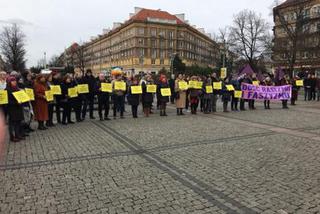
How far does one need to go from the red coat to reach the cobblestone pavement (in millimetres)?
1033

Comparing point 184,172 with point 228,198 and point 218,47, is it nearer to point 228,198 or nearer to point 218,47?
point 228,198

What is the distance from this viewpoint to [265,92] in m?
18.5

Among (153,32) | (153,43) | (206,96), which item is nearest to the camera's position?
(206,96)

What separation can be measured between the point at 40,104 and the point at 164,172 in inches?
289

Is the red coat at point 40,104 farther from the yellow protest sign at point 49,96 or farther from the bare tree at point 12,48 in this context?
the bare tree at point 12,48

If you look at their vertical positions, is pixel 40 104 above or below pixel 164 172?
above

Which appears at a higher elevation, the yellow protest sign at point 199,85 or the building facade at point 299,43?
the building facade at point 299,43

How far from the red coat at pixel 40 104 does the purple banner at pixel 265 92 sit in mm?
11039

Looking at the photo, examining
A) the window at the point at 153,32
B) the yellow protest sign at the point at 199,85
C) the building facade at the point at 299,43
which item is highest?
the window at the point at 153,32

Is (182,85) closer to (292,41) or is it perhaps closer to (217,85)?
(217,85)

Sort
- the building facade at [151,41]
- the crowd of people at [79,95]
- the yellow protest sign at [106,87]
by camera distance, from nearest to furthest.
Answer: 1. the crowd of people at [79,95]
2. the yellow protest sign at [106,87]
3. the building facade at [151,41]

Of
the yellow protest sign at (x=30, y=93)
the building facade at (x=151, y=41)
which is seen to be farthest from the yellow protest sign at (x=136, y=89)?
the building facade at (x=151, y=41)

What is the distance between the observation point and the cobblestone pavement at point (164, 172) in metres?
4.64

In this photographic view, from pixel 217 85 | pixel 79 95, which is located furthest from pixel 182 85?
pixel 79 95
